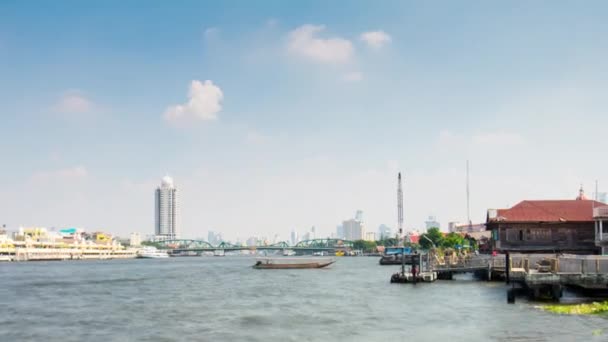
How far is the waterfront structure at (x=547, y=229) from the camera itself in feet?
226

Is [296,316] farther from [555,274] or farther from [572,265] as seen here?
[572,265]

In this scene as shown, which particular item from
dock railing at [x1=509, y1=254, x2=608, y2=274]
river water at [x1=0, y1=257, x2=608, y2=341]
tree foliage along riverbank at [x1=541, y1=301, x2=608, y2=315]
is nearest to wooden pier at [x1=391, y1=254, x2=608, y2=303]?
dock railing at [x1=509, y1=254, x2=608, y2=274]

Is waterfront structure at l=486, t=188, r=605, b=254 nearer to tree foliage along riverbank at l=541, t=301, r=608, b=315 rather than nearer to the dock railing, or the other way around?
the dock railing

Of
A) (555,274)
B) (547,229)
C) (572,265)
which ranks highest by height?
(547,229)

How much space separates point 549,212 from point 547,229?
6.81ft

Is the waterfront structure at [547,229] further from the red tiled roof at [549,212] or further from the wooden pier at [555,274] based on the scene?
the wooden pier at [555,274]

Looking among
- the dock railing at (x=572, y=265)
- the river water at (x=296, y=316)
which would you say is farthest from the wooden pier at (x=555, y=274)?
the river water at (x=296, y=316)

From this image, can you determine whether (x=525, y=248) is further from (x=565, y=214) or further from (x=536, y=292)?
(x=536, y=292)

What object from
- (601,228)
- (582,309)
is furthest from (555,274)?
(601,228)

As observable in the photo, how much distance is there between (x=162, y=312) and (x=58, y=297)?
2111cm

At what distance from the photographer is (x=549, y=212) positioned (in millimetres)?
70375

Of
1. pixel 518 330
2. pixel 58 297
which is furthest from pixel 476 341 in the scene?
pixel 58 297

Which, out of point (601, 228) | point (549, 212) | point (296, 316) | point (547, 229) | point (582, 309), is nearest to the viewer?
point (582, 309)

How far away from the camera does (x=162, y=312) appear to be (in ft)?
162
